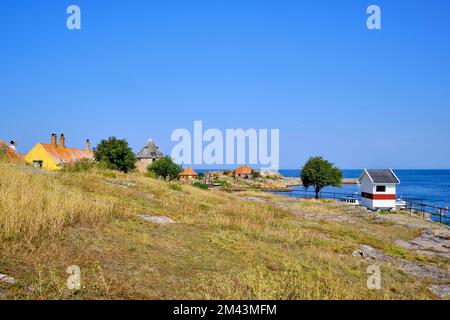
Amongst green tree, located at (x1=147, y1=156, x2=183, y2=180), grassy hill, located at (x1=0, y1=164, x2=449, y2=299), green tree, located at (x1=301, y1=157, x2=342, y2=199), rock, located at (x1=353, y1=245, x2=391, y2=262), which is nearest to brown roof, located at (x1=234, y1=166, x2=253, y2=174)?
green tree, located at (x1=147, y1=156, x2=183, y2=180)

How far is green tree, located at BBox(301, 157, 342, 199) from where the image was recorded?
175ft

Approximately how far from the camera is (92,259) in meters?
7.09

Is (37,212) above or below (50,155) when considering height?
below

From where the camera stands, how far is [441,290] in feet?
28.8

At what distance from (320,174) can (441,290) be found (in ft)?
149

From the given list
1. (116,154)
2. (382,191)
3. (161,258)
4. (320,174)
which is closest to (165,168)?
(116,154)

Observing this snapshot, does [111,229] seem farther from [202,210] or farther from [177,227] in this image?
[202,210]

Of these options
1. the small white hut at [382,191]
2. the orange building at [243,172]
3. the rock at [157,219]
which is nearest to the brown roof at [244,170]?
the orange building at [243,172]

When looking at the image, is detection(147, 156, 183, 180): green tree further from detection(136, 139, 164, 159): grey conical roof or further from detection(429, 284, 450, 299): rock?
detection(429, 284, 450, 299): rock

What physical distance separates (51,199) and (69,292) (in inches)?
195

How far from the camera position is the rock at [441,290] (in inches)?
328

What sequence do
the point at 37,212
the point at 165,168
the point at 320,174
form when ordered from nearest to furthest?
the point at 37,212, the point at 320,174, the point at 165,168

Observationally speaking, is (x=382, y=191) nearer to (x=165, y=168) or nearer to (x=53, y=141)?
(x=165, y=168)

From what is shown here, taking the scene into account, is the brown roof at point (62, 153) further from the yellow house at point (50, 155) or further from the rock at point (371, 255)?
the rock at point (371, 255)
